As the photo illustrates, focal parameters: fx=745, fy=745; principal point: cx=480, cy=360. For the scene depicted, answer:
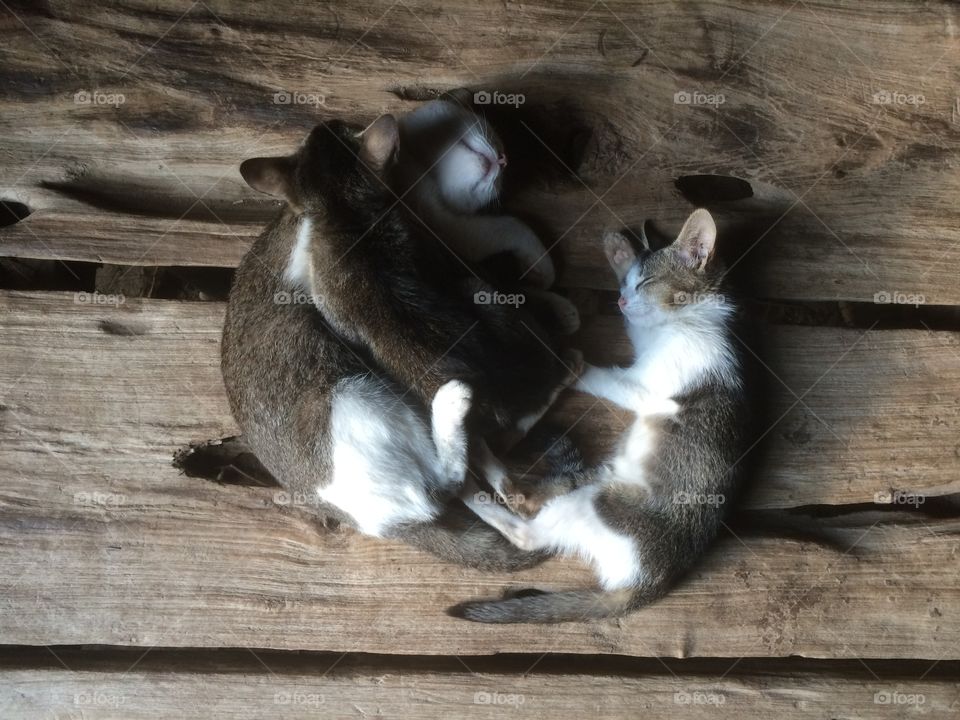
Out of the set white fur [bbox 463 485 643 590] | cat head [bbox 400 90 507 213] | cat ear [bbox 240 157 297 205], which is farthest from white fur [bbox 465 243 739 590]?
cat ear [bbox 240 157 297 205]

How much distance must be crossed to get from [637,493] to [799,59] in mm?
1485

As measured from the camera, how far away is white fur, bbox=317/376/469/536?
6.58ft

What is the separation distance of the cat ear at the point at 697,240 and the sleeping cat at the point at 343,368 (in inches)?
29.0

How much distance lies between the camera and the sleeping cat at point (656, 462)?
2193 mm

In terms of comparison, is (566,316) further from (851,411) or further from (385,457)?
(851,411)

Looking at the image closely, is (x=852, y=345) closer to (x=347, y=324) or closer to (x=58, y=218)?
(x=347, y=324)

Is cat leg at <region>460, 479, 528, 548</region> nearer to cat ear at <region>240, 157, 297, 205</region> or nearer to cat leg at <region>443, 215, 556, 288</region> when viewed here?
cat leg at <region>443, 215, 556, 288</region>

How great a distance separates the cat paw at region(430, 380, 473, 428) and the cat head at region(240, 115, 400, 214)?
2.00 feet

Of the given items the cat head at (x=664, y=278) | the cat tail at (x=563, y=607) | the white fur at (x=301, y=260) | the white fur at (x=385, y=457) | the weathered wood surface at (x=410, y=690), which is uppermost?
the white fur at (x=301, y=260)

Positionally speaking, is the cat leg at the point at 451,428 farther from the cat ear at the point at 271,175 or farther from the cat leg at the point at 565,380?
the cat ear at the point at 271,175

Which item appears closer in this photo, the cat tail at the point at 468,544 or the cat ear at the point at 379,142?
the cat ear at the point at 379,142

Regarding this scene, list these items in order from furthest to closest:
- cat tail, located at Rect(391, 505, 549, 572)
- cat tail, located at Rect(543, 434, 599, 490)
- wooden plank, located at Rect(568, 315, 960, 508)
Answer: wooden plank, located at Rect(568, 315, 960, 508)
cat tail, located at Rect(543, 434, 599, 490)
cat tail, located at Rect(391, 505, 549, 572)

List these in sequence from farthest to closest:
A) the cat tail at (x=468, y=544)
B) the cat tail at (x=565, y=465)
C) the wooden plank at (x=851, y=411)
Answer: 1. the wooden plank at (x=851, y=411)
2. the cat tail at (x=565, y=465)
3. the cat tail at (x=468, y=544)

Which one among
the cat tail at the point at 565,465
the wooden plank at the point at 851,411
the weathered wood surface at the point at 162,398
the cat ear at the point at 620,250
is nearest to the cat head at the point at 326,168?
the weathered wood surface at the point at 162,398
